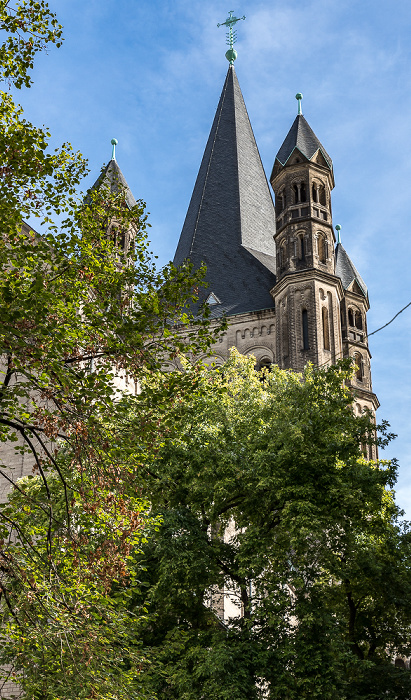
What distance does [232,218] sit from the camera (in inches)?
1960

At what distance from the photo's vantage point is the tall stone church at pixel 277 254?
133 feet

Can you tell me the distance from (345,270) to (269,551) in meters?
→ 33.7

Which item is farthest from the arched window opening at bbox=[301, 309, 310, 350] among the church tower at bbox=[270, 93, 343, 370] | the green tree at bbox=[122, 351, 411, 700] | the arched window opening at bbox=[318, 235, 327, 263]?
the green tree at bbox=[122, 351, 411, 700]

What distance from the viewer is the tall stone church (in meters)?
40.7

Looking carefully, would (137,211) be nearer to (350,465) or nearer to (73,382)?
(73,382)

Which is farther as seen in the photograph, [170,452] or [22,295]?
[170,452]

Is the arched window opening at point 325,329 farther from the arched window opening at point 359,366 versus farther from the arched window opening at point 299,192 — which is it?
the arched window opening at point 299,192

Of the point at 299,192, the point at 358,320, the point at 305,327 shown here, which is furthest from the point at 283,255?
the point at 358,320

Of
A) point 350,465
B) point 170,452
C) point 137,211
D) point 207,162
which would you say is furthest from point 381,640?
point 207,162

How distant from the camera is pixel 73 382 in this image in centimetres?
928

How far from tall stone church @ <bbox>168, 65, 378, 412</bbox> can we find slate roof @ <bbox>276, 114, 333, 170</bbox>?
0.06 m

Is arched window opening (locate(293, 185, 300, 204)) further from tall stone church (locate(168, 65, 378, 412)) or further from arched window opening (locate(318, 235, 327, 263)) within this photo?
arched window opening (locate(318, 235, 327, 263))

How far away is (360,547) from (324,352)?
→ 765 inches

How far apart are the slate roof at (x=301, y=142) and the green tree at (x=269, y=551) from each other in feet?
82.4
